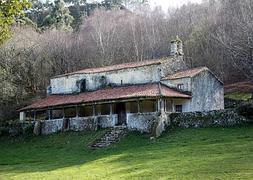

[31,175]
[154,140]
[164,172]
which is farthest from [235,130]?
[31,175]

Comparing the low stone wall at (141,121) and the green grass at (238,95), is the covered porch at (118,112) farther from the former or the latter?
the green grass at (238,95)

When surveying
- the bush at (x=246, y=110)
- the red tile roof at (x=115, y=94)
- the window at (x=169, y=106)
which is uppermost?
the red tile roof at (x=115, y=94)

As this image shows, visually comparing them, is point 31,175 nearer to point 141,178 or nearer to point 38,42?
point 141,178

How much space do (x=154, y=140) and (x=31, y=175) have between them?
41.1ft

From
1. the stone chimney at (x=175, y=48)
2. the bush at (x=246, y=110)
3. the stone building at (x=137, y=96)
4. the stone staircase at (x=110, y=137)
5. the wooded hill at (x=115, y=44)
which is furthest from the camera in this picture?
the wooded hill at (x=115, y=44)

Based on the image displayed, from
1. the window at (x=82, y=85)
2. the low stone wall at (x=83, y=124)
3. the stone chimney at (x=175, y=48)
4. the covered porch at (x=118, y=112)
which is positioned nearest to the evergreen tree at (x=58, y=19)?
the window at (x=82, y=85)

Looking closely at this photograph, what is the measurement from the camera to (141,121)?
38.8 m

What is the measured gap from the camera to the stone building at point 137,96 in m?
40.1

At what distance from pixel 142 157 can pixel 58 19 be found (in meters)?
64.8

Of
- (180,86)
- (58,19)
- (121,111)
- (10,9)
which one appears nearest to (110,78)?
(121,111)

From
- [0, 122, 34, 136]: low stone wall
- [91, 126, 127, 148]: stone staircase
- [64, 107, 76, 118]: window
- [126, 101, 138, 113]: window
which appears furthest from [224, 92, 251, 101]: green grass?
[0, 122, 34, 136]: low stone wall

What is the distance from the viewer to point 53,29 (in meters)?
78.4

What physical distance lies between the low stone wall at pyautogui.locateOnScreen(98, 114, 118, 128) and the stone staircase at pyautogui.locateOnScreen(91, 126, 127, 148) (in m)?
1.17

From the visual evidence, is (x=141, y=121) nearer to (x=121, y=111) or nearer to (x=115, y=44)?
(x=121, y=111)
